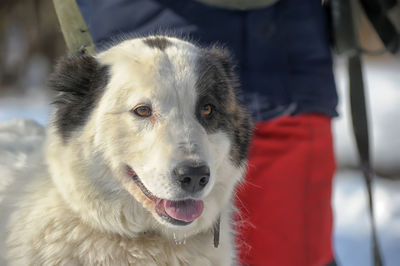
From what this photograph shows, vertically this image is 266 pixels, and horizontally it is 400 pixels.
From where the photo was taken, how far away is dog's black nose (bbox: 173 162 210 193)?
1.96 m

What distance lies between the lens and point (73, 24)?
2586 millimetres

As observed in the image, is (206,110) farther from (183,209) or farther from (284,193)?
(284,193)

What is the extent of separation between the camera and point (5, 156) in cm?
267

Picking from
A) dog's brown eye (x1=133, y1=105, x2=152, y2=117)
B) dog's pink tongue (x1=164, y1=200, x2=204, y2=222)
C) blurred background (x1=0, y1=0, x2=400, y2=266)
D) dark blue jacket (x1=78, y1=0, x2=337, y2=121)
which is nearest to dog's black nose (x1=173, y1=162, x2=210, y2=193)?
dog's pink tongue (x1=164, y1=200, x2=204, y2=222)

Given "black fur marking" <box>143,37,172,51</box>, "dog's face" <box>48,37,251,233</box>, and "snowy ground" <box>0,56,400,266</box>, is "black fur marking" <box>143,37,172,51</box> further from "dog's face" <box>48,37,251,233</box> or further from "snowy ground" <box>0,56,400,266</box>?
"snowy ground" <box>0,56,400,266</box>

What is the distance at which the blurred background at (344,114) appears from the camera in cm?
504

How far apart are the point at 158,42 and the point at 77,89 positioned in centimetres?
36

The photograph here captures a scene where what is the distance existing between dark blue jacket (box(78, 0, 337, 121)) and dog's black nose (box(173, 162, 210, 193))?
906 millimetres

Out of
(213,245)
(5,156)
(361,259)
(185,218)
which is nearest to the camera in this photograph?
(185,218)

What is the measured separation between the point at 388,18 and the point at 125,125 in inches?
64.6

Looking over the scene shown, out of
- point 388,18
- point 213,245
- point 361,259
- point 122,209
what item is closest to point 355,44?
point 388,18

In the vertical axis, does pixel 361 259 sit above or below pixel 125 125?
below

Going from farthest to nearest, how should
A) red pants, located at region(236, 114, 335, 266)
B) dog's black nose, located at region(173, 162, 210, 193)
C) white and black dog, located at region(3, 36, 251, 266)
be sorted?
red pants, located at region(236, 114, 335, 266)
white and black dog, located at region(3, 36, 251, 266)
dog's black nose, located at region(173, 162, 210, 193)

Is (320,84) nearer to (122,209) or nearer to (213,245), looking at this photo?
(213,245)
